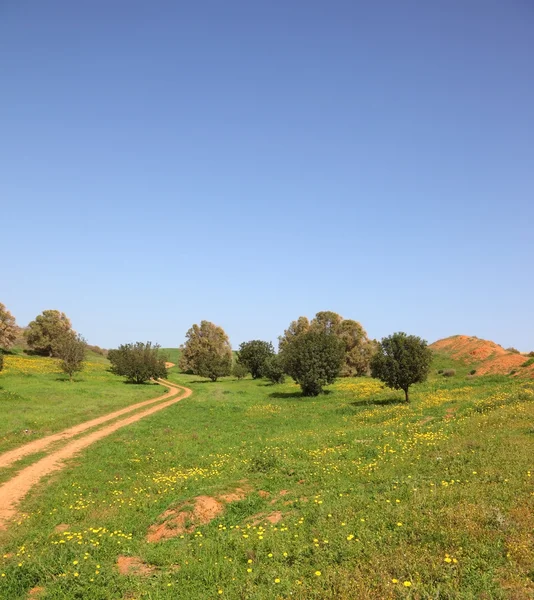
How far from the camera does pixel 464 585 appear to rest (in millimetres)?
7188

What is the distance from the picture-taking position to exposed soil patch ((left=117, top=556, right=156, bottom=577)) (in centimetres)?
945

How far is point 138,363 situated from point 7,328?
3344 cm

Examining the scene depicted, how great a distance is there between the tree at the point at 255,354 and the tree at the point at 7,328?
4546 cm

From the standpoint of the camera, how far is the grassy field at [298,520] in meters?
7.93

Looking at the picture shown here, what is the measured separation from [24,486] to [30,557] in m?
7.80

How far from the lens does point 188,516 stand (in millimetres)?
12180

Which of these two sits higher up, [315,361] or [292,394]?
[315,361]

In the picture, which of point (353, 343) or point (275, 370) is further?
point (353, 343)

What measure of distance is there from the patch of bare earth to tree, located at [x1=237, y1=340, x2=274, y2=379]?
68.9 metres

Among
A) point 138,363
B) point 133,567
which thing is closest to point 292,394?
point 138,363

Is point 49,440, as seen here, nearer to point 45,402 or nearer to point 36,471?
point 36,471

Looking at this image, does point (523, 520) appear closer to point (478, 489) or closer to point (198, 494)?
point (478, 489)

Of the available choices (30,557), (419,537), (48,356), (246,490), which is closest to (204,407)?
(246,490)

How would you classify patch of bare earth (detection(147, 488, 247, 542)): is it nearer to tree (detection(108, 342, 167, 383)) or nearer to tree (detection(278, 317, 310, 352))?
tree (detection(108, 342, 167, 383))
